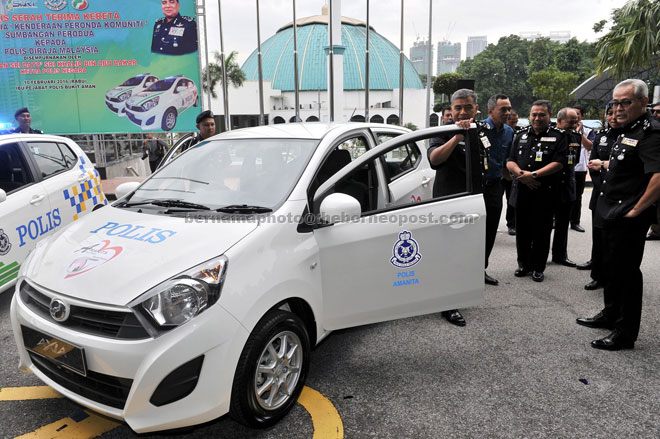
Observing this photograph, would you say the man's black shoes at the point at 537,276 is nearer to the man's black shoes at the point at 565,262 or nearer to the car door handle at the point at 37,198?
the man's black shoes at the point at 565,262

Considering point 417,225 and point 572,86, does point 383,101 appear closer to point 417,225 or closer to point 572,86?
point 572,86

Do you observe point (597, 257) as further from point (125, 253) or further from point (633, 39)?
point (633, 39)

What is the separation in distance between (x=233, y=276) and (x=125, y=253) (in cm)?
57

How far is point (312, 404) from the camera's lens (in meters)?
2.47

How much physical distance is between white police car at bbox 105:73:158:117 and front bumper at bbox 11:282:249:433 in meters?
9.74

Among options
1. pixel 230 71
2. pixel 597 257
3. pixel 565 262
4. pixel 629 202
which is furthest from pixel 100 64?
pixel 230 71

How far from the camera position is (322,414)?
2.38 meters

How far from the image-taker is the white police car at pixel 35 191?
361cm

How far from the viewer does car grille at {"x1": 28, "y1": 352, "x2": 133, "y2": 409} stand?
1.85 meters

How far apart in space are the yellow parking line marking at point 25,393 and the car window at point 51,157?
7.55 ft

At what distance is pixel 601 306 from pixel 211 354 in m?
3.62

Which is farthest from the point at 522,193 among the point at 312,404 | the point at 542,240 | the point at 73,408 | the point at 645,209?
the point at 73,408

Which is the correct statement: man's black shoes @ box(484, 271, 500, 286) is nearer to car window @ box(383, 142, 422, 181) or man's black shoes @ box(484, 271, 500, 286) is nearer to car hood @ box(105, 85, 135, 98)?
car window @ box(383, 142, 422, 181)

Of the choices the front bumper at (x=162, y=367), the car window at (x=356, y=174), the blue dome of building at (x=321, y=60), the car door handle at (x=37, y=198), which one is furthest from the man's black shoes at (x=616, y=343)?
the blue dome of building at (x=321, y=60)
